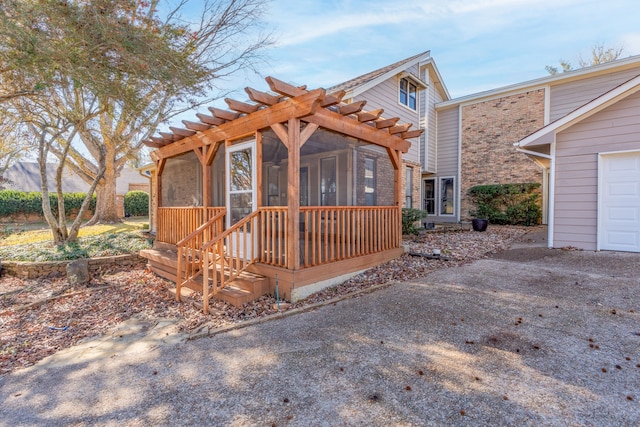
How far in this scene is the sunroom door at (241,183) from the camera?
5.45m

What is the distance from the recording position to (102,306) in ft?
16.7

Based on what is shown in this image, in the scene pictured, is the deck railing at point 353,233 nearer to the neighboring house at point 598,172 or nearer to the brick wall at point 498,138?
the neighboring house at point 598,172

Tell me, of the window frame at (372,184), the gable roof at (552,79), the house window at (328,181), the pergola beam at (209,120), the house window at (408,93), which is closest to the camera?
the pergola beam at (209,120)

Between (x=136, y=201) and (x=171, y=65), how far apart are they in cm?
1740

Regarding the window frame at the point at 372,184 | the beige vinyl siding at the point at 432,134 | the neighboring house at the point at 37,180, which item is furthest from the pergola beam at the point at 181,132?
the neighboring house at the point at 37,180

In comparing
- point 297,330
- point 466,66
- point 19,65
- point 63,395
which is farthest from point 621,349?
point 466,66

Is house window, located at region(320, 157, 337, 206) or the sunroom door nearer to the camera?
the sunroom door

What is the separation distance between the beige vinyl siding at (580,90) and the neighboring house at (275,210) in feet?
27.1

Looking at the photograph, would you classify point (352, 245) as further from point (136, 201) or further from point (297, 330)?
point (136, 201)

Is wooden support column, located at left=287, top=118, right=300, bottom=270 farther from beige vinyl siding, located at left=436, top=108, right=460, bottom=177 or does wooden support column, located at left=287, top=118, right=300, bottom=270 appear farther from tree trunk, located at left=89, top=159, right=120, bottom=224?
tree trunk, located at left=89, top=159, right=120, bottom=224

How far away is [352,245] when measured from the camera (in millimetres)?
5711

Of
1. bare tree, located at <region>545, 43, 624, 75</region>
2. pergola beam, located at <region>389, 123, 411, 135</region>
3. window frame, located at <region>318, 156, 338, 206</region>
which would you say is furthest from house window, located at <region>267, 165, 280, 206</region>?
bare tree, located at <region>545, 43, 624, 75</region>

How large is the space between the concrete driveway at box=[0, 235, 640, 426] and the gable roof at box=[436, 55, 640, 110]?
10.4 meters

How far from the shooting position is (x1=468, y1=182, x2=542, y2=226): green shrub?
11883mm
